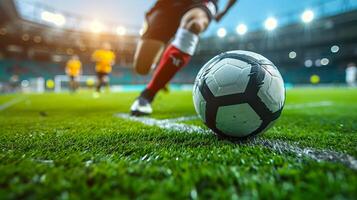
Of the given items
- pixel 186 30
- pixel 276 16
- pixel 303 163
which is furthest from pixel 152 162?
pixel 276 16

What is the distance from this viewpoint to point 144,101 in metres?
3.09

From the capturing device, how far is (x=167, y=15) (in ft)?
11.0

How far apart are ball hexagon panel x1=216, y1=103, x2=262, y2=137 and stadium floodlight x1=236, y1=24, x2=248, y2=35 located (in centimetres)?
3439

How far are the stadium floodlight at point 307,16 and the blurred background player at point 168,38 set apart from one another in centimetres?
3048

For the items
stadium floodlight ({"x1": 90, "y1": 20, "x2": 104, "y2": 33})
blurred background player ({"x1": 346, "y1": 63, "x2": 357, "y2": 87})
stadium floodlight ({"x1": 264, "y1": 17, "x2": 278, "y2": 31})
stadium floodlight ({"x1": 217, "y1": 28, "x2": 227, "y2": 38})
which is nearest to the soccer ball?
stadium floodlight ({"x1": 264, "y1": 17, "x2": 278, "y2": 31})

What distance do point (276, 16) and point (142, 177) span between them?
3522 centimetres

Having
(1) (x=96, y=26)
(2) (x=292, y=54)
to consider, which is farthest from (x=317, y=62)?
(1) (x=96, y=26)

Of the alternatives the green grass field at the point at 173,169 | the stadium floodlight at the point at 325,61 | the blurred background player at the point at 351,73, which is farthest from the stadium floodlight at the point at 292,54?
the green grass field at the point at 173,169

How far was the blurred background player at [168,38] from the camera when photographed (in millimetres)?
2689

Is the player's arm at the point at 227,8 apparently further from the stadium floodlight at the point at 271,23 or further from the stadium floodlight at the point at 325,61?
the stadium floodlight at the point at 325,61

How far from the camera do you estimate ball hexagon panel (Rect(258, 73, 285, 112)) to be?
4.89 feet

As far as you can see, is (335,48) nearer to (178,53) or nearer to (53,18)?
(178,53)

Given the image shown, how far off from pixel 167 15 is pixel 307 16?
31161 mm

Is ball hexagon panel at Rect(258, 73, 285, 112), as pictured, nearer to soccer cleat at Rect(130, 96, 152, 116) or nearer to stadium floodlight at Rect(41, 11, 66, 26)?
soccer cleat at Rect(130, 96, 152, 116)
